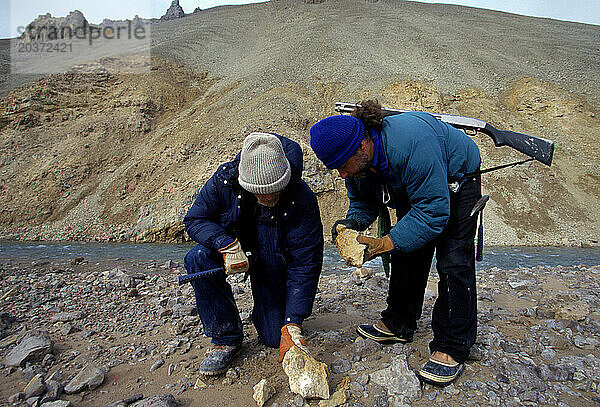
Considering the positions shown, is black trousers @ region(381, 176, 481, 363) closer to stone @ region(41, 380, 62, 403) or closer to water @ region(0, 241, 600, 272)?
stone @ region(41, 380, 62, 403)

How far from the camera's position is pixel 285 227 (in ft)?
9.73

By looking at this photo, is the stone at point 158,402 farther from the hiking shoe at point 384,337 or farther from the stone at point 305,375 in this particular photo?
the hiking shoe at point 384,337

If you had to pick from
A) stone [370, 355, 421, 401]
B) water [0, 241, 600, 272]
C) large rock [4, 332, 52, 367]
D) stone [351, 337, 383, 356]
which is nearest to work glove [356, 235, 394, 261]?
stone [370, 355, 421, 401]

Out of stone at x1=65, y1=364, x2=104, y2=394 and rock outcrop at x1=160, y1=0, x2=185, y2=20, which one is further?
rock outcrop at x1=160, y1=0, x2=185, y2=20

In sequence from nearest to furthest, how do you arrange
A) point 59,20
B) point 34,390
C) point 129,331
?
point 34,390, point 129,331, point 59,20

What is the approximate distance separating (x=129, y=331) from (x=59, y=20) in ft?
166

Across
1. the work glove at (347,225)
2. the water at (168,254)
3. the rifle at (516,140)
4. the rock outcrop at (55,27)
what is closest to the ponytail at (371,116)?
the rifle at (516,140)

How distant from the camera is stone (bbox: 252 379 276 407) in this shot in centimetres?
240

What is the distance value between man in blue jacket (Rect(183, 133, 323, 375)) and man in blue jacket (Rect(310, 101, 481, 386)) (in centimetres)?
35

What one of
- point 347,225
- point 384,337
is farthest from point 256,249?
point 384,337

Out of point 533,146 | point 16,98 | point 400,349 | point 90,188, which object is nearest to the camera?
point 533,146

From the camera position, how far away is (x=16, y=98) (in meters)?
19.0

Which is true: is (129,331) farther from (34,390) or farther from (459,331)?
(459,331)

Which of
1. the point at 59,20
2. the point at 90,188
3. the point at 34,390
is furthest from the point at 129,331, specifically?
the point at 59,20
